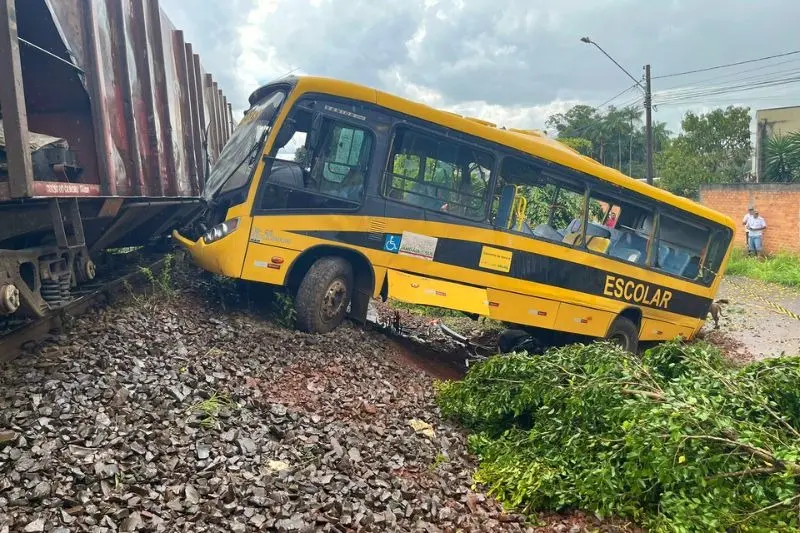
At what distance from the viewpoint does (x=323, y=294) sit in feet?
Result: 20.6

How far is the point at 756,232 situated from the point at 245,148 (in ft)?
58.1

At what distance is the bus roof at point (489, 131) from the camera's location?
630 centimetres

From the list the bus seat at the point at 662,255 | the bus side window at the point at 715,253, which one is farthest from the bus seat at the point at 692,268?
the bus seat at the point at 662,255

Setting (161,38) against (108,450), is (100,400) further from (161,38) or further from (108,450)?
(161,38)

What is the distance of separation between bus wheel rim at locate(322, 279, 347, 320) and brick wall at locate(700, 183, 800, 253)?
17.0m

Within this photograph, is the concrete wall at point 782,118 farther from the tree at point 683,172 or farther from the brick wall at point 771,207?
the brick wall at point 771,207

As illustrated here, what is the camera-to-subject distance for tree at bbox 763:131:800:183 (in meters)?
22.1

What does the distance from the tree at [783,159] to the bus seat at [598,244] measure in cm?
1865

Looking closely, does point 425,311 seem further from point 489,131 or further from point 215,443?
point 215,443

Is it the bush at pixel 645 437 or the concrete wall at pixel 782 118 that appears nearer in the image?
the bush at pixel 645 437

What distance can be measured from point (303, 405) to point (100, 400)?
1454 millimetres

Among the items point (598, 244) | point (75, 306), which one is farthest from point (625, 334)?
point (75, 306)

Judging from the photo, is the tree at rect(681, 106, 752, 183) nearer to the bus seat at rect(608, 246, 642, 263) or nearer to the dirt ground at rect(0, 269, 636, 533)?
the bus seat at rect(608, 246, 642, 263)

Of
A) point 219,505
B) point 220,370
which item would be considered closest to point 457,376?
point 220,370
